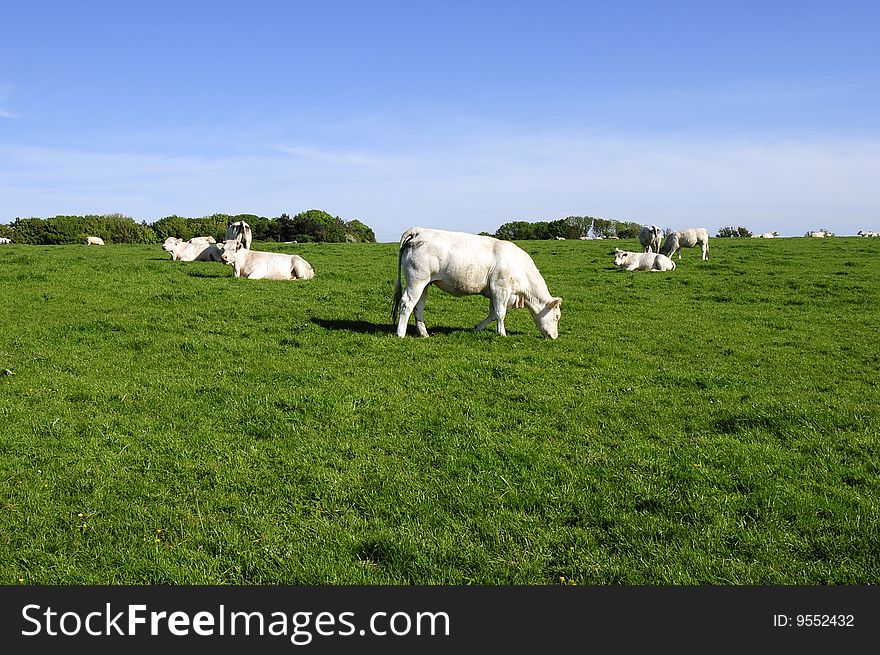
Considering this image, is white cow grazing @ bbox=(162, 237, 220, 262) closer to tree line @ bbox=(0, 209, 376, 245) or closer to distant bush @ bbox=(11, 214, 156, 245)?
tree line @ bbox=(0, 209, 376, 245)

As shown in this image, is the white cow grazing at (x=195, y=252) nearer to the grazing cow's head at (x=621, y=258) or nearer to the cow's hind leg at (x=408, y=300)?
the grazing cow's head at (x=621, y=258)

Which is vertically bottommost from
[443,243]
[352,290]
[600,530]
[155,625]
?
[155,625]

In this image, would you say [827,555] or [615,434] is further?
[615,434]

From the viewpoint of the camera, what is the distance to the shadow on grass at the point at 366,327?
44.7ft

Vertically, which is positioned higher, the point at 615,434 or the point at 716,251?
the point at 716,251

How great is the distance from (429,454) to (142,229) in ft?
264

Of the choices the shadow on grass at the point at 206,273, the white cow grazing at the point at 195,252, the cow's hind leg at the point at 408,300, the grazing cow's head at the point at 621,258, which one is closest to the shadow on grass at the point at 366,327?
the cow's hind leg at the point at 408,300

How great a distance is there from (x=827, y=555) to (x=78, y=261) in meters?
28.2

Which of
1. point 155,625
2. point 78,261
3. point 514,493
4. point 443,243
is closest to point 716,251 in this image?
point 443,243

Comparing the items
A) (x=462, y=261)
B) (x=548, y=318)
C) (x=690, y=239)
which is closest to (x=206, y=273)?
(x=462, y=261)

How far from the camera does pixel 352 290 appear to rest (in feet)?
67.2

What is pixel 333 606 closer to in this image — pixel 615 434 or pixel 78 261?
pixel 615 434

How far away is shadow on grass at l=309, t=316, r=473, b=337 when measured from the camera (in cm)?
1361

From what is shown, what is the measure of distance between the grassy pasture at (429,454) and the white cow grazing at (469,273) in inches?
27.8
